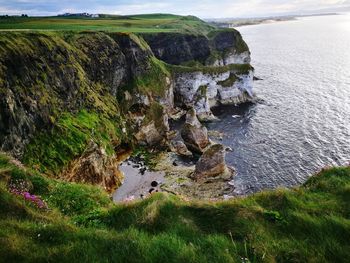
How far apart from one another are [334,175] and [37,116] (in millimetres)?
33348

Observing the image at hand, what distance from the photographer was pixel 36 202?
1291cm

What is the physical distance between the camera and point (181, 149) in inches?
2274

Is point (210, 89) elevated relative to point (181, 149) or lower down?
elevated

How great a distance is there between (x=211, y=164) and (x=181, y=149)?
10.1 m

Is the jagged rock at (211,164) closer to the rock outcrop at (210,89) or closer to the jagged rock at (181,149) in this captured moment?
the jagged rock at (181,149)

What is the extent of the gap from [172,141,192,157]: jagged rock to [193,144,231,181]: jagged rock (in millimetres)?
8092

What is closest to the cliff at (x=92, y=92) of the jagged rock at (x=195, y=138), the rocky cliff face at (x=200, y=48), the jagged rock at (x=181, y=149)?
the rocky cliff face at (x=200, y=48)

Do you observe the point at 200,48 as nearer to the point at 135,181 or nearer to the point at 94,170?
the point at 135,181

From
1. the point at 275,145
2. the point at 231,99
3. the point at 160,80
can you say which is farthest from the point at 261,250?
the point at 231,99

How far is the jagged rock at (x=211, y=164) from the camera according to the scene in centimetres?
4844

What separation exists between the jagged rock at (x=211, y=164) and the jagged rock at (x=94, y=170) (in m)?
11.4

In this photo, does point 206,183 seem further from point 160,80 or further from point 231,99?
point 231,99

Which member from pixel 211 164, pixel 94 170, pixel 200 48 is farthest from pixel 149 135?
pixel 200 48

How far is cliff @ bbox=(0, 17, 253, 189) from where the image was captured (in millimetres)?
37281
